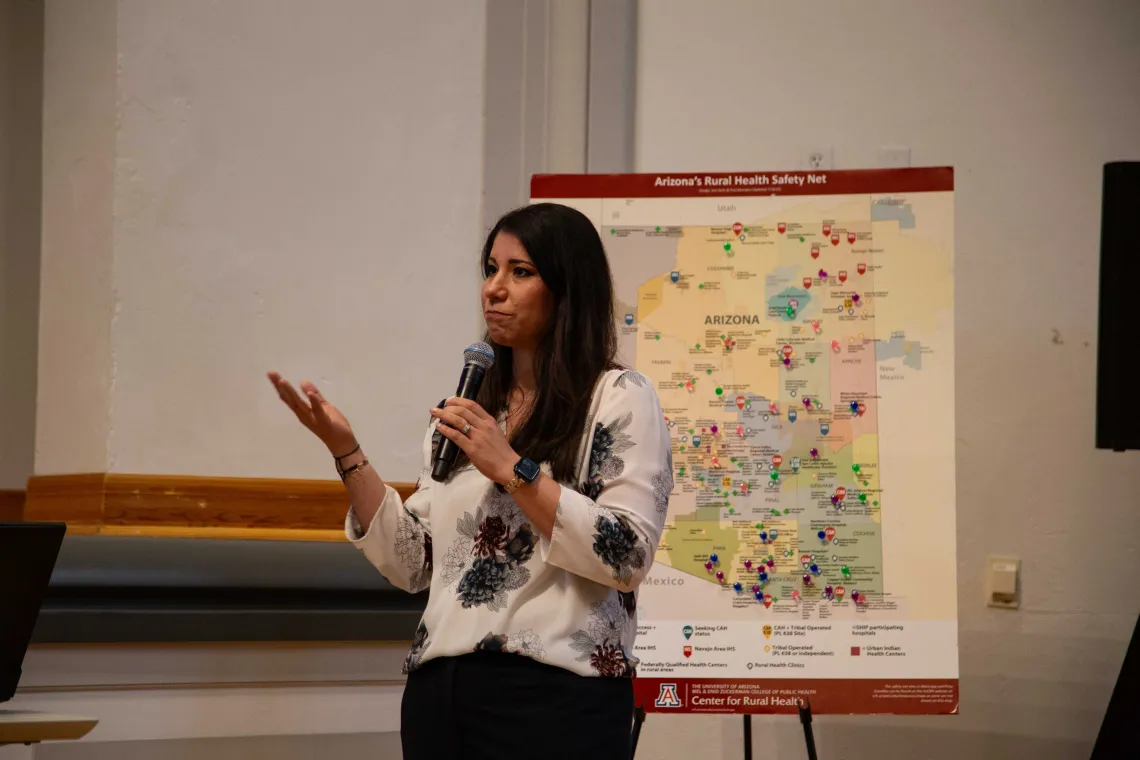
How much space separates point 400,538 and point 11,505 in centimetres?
212

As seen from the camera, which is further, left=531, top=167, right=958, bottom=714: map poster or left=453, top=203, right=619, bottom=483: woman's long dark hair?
left=531, top=167, right=958, bottom=714: map poster

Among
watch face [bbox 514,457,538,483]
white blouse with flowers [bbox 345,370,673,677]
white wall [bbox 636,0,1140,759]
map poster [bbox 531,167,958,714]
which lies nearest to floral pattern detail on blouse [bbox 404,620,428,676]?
white blouse with flowers [bbox 345,370,673,677]

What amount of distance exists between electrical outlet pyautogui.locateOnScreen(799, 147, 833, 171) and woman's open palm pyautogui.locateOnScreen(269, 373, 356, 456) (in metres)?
2.30

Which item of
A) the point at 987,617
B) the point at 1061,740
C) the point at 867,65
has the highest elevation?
the point at 867,65

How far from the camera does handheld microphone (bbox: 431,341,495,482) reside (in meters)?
1.58

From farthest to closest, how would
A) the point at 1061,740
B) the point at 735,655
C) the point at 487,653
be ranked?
1. the point at 1061,740
2. the point at 735,655
3. the point at 487,653

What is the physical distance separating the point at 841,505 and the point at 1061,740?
52.4 inches

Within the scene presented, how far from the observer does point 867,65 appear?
3.62 m

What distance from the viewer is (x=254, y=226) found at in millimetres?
3141

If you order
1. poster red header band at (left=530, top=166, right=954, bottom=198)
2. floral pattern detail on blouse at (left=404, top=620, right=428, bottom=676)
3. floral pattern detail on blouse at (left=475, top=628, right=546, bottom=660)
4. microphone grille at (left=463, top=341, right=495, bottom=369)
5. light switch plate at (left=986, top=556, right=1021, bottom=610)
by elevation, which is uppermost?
poster red header band at (left=530, top=166, right=954, bottom=198)

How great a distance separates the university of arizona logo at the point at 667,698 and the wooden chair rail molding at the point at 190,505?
Answer: 907 mm

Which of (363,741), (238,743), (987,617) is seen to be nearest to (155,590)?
(238,743)

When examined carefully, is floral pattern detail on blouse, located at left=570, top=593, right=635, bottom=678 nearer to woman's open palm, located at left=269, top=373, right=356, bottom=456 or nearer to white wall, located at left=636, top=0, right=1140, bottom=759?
woman's open palm, located at left=269, top=373, right=356, bottom=456

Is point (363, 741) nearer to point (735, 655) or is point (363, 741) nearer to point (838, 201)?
point (735, 655)
